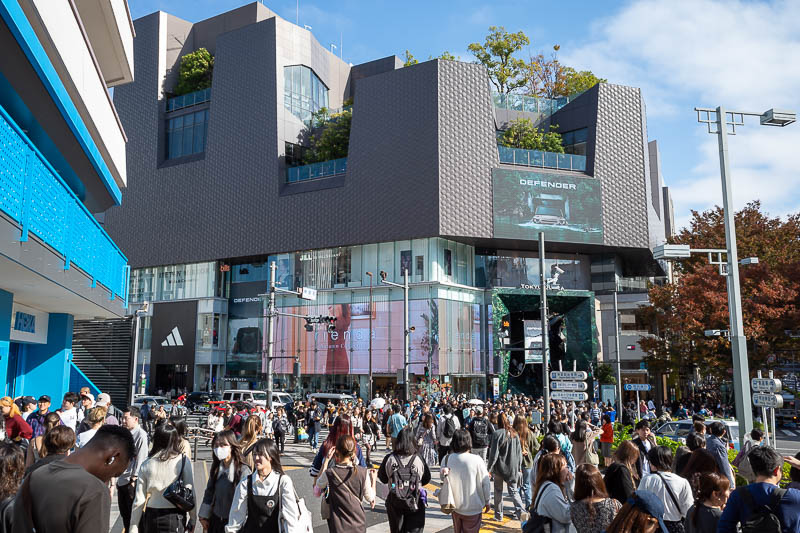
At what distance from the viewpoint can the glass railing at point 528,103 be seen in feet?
185

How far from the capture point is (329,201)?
52.2 metres

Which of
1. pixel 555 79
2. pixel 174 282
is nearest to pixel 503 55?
pixel 555 79

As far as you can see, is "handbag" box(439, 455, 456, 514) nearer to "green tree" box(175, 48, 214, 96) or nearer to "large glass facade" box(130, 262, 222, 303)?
"large glass facade" box(130, 262, 222, 303)

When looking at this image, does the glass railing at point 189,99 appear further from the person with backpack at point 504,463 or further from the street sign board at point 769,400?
the person with backpack at point 504,463

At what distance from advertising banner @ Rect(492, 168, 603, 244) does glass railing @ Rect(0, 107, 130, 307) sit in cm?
3926

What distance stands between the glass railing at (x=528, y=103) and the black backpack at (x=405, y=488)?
52644 mm

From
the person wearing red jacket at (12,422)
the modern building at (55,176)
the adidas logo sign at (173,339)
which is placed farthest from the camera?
the adidas logo sign at (173,339)

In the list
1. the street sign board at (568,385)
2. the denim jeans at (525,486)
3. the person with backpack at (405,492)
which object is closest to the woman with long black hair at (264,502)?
the person with backpack at (405,492)

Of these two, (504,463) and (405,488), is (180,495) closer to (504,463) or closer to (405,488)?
(405,488)

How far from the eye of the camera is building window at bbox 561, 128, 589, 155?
176 ft

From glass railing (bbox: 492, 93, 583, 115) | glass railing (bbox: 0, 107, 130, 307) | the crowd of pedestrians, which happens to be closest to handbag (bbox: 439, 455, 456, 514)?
the crowd of pedestrians

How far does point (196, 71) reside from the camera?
60562mm

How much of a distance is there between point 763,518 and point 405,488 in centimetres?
342

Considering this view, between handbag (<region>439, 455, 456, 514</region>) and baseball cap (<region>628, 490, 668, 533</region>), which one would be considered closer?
baseball cap (<region>628, 490, 668, 533</region>)
